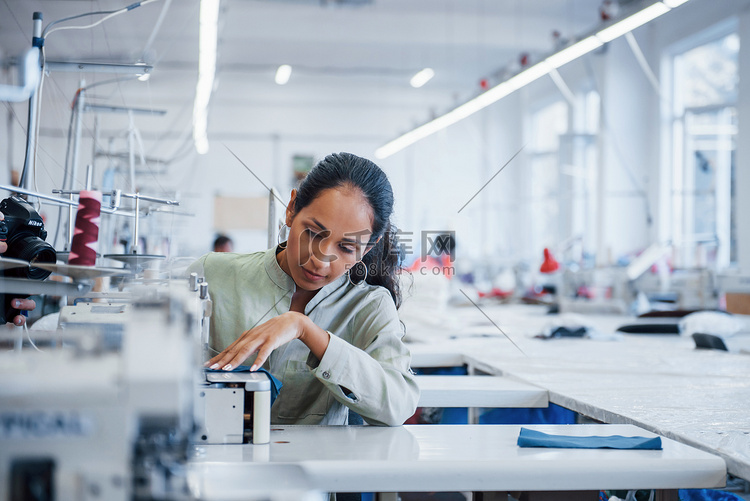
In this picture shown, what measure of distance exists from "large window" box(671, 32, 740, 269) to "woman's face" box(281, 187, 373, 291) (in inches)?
161

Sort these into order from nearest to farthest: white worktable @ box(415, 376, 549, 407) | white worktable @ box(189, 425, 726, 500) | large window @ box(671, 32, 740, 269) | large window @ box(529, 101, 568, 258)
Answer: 1. white worktable @ box(189, 425, 726, 500)
2. white worktable @ box(415, 376, 549, 407)
3. large window @ box(671, 32, 740, 269)
4. large window @ box(529, 101, 568, 258)

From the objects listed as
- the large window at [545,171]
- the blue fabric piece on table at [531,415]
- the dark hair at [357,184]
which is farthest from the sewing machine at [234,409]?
the large window at [545,171]

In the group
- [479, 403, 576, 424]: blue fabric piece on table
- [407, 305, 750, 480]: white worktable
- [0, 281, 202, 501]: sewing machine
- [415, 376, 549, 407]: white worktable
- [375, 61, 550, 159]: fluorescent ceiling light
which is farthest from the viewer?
[375, 61, 550, 159]: fluorescent ceiling light

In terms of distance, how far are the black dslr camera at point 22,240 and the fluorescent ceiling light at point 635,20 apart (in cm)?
214

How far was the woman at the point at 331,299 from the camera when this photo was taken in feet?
3.49

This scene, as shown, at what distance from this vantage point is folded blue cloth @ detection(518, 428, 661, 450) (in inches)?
38.5

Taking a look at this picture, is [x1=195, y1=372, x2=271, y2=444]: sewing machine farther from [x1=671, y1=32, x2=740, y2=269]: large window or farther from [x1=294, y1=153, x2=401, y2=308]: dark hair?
[x1=671, y1=32, x2=740, y2=269]: large window

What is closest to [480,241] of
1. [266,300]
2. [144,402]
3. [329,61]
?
→ [329,61]

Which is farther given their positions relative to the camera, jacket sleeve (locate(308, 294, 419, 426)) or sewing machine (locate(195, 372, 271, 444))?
jacket sleeve (locate(308, 294, 419, 426))

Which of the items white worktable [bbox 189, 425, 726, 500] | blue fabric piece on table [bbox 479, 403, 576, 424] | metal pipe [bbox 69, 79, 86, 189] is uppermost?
metal pipe [bbox 69, 79, 86, 189]

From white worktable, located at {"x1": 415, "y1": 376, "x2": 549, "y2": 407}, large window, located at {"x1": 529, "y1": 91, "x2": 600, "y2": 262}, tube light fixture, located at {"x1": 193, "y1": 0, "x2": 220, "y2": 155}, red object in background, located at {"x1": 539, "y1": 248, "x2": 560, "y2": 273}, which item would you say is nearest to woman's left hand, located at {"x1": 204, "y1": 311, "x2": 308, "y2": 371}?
white worktable, located at {"x1": 415, "y1": 376, "x2": 549, "y2": 407}

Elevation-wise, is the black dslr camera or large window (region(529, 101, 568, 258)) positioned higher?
large window (region(529, 101, 568, 258))

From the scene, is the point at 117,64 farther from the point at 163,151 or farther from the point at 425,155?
the point at 425,155

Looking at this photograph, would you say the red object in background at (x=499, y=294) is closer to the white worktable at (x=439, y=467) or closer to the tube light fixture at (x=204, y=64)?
the tube light fixture at (x=204, y=64)
